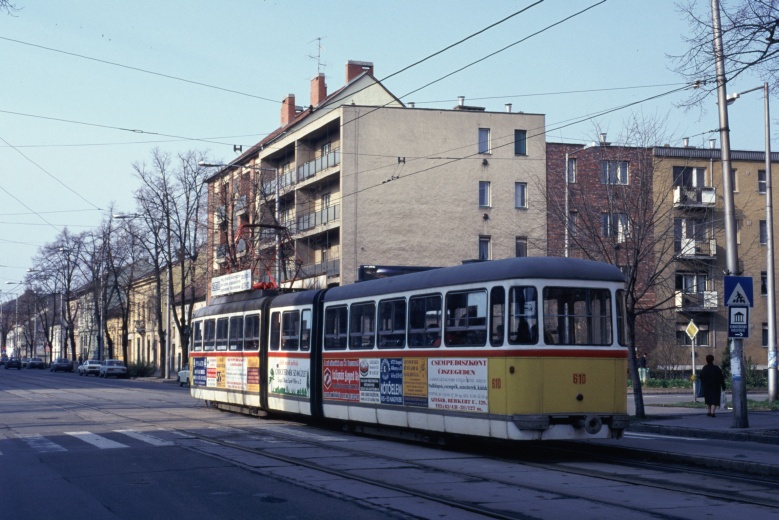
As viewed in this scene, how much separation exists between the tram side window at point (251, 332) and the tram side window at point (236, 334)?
305 millimetres

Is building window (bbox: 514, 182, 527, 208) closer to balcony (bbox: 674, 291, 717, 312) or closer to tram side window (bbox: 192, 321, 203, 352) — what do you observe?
balcony (bbox: 674, 291, 717, 312)

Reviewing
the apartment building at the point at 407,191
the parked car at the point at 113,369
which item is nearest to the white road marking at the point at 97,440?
the apartment building at the point at 407,191

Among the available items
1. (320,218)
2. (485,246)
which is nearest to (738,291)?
(485,246)

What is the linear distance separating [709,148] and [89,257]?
51.5 m

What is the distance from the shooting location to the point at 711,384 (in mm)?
23344

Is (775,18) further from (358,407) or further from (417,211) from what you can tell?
(417,211)

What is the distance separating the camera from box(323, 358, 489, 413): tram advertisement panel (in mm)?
14898

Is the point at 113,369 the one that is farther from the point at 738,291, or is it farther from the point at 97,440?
the point at 738,291

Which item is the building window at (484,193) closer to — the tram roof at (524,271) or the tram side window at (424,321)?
the tram side window at (424,321)

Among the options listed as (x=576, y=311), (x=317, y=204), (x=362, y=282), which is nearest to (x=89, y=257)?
(x=317, y=204)

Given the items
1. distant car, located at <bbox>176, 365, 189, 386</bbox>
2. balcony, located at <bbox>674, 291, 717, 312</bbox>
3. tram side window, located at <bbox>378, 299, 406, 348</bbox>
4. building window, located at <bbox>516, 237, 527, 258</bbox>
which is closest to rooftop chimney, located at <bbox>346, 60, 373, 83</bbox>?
building window, located at <bbox>516, 237, 527, 258</bbox>

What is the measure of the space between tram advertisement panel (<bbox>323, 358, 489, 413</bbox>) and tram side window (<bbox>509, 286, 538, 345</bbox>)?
76 cm

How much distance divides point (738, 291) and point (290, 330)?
9332 mm

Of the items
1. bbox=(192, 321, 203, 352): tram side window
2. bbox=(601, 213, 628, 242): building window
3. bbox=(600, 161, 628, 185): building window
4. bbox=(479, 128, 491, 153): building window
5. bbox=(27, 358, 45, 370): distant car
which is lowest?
bbox=(27, 358, 45, 370): distant car
